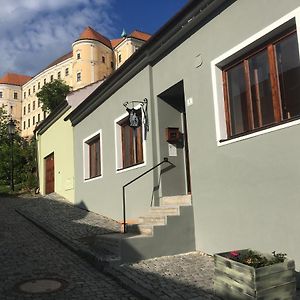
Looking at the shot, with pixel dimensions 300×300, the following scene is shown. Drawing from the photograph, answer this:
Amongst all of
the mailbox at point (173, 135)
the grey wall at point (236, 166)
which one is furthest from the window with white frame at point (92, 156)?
the grey wall at point (236, 166)

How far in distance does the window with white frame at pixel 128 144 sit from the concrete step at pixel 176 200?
56.9 inches

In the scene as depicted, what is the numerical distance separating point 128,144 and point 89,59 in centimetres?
6282

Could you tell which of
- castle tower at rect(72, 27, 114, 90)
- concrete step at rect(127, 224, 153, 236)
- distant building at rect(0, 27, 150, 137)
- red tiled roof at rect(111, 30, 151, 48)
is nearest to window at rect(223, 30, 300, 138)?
concrete step at rect(127, 224, 153, 236)

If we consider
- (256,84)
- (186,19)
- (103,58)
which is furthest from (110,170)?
(103,58)

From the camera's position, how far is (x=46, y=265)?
7605 millimetres

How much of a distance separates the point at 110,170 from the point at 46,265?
538 cm

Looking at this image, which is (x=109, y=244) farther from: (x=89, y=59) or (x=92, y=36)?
(x=92, y=36)

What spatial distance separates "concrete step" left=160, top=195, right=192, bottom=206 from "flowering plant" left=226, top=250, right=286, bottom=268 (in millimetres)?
3145

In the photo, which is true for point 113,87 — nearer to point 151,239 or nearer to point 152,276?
point 151,239

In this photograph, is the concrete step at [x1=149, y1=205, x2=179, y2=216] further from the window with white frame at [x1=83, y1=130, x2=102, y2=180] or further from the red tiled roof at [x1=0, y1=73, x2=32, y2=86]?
the red tiled roof at [x1=0, y1=73, x2=32, y2=86]

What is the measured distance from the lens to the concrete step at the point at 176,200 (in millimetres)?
8688

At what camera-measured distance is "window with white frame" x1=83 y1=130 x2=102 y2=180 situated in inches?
563

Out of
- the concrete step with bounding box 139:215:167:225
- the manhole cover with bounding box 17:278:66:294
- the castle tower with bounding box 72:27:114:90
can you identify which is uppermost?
the castle tower with bounding box 72:27:114:90

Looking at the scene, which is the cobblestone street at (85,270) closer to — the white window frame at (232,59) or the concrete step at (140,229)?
the concrete step at (140,229)
